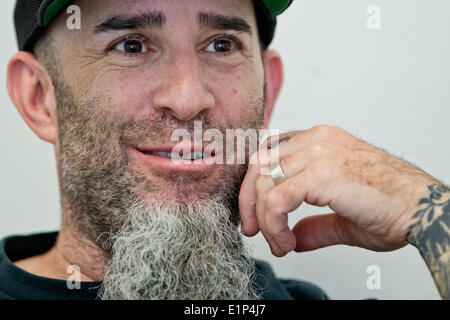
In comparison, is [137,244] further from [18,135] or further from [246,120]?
[18,135]

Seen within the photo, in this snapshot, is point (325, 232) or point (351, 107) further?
point (351, 107)

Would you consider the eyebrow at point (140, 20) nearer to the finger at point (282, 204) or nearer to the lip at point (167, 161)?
the lip at point (167, 161)

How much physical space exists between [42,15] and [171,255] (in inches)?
32.3

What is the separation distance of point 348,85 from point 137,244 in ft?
4.44

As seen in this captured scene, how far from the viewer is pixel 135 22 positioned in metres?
1.41

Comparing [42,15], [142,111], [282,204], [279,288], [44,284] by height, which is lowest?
[279,288]

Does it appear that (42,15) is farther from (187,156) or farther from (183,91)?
(187,156)

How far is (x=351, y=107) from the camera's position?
226 cm

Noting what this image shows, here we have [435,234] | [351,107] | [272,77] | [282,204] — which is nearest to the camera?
[435,234]

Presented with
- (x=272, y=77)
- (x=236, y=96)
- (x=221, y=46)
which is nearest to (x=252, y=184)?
(x=236, y=96)

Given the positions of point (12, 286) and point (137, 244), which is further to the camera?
point (12, 286)

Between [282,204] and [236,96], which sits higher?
[236,96]

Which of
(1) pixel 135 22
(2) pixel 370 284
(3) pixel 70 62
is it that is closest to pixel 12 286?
(3) pixel 70 62

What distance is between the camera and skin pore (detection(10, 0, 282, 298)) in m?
1.38
